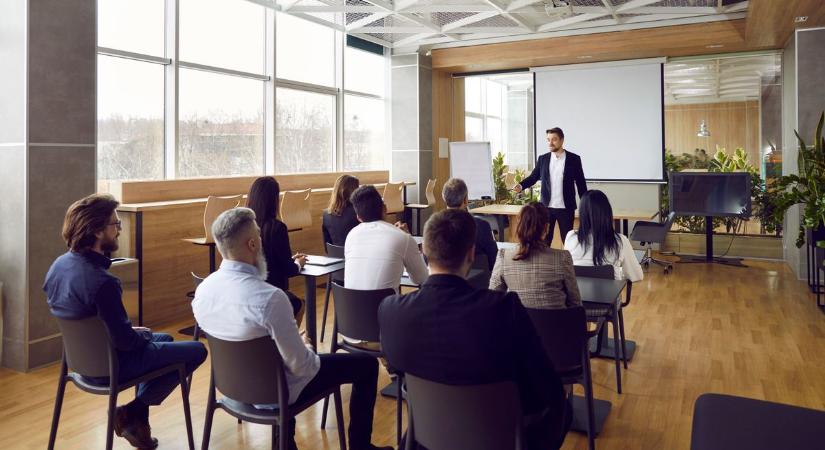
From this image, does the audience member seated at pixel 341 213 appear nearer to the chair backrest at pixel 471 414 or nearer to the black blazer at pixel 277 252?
the black blazer at pixel 277 252

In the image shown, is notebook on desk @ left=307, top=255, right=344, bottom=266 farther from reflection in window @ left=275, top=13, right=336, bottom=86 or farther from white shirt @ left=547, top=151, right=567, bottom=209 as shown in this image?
reflection in window @ left=275, top=13, right=336, bottom=86

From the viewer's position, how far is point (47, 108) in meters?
4.09

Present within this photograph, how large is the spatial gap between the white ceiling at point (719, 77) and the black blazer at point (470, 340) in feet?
27.1

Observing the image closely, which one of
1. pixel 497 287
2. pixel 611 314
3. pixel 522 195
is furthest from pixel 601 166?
pixel 497 287

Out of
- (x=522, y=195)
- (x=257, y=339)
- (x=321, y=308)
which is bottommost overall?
(x=321, y=308)

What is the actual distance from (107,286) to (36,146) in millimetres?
2096

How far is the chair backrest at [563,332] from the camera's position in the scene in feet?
8.88

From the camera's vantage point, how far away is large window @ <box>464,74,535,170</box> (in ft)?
39.4

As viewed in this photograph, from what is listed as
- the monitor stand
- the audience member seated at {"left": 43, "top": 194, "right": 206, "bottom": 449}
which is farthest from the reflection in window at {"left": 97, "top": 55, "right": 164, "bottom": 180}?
the monitor stand

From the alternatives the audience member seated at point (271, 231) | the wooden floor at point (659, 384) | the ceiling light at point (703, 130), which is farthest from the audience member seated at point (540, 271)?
the ceiling light at point (703, 130)

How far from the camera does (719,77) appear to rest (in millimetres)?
9367

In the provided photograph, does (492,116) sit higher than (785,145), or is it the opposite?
(492,116)

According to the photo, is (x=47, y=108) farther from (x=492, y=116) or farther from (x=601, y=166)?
(x=492, y=116)

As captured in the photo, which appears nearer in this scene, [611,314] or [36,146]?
[611,314]
